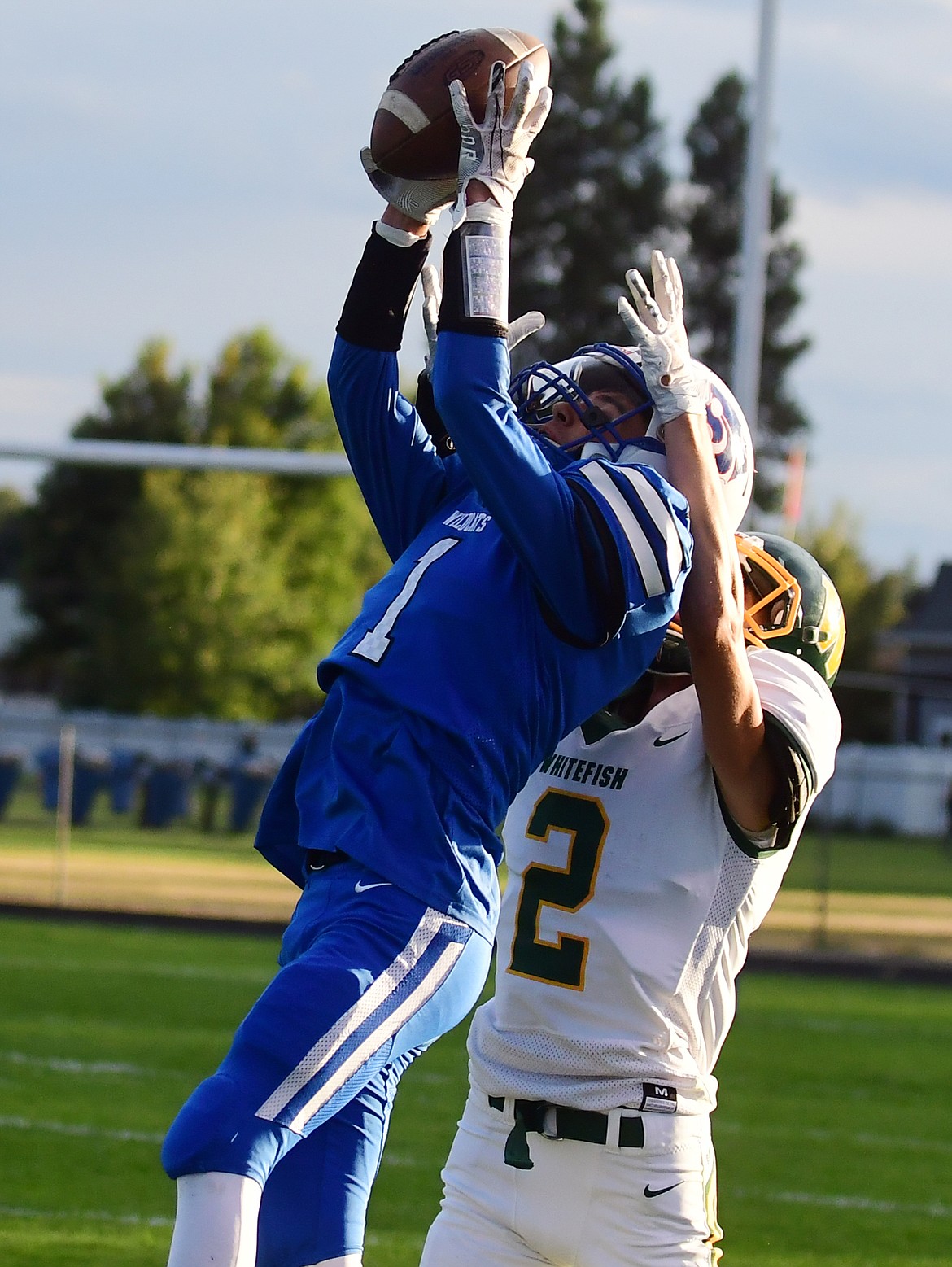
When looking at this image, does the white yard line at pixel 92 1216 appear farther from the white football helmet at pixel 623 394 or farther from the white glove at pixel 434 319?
the white football helmet at pixel 623 394

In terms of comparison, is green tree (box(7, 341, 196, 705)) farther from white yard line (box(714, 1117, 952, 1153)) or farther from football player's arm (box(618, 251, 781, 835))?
football player's arm (box(618, 251, 781, 835))

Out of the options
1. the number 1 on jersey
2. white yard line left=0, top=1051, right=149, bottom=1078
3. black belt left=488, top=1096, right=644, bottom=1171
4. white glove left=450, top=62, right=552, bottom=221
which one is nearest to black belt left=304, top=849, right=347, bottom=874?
the number 1 on jersey

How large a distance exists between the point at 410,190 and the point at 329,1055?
4.54 feet

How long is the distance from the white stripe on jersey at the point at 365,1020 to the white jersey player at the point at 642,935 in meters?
0.38

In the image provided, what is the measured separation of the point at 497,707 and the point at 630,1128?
669mm

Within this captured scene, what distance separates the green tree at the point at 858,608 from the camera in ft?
139

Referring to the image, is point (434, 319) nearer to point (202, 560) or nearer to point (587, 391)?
point (587, 391)

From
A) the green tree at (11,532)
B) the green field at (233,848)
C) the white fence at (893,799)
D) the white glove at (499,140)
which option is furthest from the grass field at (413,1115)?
the green tree at (11,532)

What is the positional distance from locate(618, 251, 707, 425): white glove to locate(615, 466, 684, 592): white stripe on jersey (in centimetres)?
19

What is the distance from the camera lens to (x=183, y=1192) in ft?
7.20

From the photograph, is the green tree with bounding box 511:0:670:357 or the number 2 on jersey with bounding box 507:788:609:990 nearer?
the number 2 on jersey with bounding box 507:788:609:990

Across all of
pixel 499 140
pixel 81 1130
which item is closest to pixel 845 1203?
pixel 81 1130

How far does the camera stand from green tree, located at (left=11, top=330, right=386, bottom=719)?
3553cm

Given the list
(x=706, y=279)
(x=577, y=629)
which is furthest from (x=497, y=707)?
(x=706, y=279)
